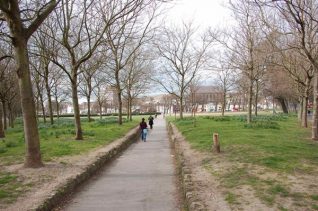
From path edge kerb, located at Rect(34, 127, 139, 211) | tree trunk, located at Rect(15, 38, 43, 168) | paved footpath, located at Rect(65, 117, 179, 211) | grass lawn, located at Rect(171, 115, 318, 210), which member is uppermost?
tree trunk, located at Rect(15, 38, 43, 168)

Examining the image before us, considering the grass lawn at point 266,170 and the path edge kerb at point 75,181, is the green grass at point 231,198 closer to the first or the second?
the grass lawn at point 266,170

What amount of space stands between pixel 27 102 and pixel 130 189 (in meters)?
4.28

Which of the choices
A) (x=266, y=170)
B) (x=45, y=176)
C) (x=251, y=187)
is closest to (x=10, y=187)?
(x=45, y=176)

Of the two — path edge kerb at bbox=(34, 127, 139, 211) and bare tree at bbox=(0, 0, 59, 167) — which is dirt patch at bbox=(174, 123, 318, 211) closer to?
path edge kerb at bbox=(34, 127, 139, 211)

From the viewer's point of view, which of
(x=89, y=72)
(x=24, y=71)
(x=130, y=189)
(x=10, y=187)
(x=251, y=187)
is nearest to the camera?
(x=251, y=187)

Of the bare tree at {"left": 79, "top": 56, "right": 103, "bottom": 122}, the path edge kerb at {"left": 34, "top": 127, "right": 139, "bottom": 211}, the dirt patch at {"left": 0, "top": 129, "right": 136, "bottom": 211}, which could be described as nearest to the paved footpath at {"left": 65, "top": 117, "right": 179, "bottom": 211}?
the path edge kerb at {"left": 34, "top": 127, "right": 139, "bottom": 211}

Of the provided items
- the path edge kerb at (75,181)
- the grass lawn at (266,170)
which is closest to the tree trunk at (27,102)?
the path edge kerb at (75,181)

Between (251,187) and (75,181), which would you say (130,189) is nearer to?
(75,181)

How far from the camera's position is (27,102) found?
37.5 ft

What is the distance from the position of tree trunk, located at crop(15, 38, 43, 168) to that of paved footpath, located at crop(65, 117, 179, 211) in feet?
6.60

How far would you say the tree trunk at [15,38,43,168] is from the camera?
37.3 feet

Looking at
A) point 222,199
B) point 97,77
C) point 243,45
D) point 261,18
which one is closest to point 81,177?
point 222,199

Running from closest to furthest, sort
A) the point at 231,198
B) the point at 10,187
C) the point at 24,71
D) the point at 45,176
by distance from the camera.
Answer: the point at 231,198 < the point at 10,187 < the point at 45,176 < the point at 24,71

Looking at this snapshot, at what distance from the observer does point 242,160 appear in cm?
1188
